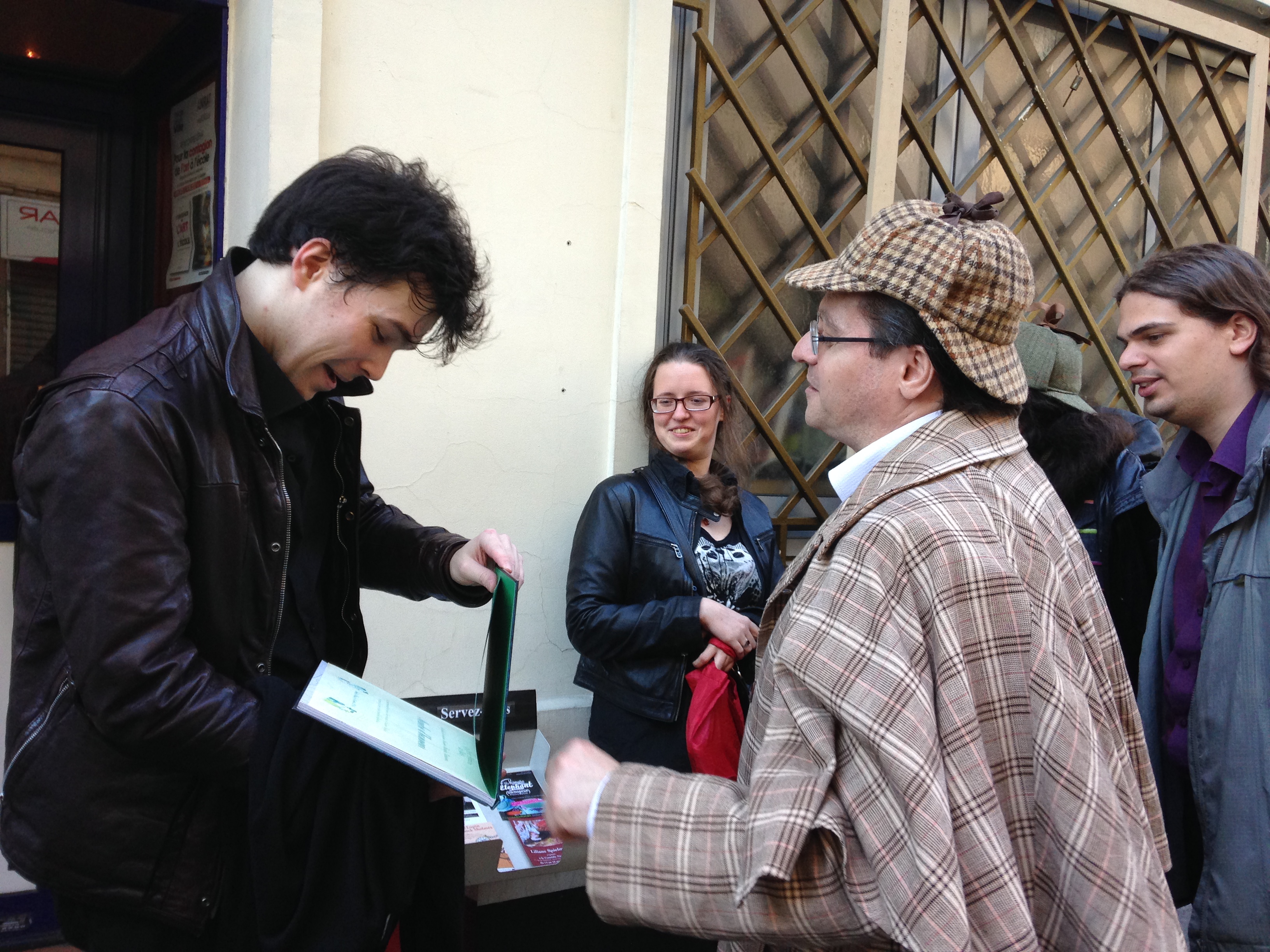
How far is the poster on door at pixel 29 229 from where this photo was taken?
313 centimetres

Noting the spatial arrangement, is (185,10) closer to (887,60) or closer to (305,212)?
(305,212)

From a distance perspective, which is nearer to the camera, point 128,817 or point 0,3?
point 128,817

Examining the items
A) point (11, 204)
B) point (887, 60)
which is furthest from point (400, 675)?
point (887, 60)

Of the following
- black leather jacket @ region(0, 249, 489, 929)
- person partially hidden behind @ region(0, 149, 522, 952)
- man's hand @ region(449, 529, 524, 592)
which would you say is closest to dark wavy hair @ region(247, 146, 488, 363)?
person partially hidden behind @ region(0, 149, 522, 952)

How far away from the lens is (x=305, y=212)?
157cm

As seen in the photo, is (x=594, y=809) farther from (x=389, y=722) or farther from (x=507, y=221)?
(x=507, y=221)

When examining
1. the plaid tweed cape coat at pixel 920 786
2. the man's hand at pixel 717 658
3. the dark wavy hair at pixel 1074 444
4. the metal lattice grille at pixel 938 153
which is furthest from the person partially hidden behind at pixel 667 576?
the plaid tweed cape coat at pixel 920 786

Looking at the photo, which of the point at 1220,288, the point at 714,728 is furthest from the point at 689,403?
the point at 1220,288

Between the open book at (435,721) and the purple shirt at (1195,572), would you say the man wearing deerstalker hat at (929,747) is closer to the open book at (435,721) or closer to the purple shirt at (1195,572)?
the open book at (435,721)

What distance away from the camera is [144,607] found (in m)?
1.32

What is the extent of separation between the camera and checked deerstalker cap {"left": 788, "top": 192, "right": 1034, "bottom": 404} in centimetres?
140

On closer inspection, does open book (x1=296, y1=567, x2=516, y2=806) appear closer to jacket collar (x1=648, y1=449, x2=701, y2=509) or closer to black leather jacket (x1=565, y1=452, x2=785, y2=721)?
black leather jacket (x1=565, y1=452, x2=785, y2=721)

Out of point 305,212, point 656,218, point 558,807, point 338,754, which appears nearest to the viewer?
point 558,807

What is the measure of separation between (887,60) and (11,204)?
131 inches
